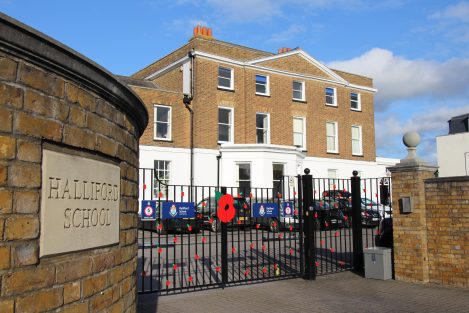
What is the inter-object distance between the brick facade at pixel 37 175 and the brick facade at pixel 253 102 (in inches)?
841

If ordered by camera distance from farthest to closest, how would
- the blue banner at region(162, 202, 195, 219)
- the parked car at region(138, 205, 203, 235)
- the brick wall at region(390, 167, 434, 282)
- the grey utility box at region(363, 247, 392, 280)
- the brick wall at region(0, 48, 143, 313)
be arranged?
the grey utility box at region(363, 247, 392, 280), the brick wall at region(390, 167, 434, 282), the blue banner at region(162, 202, 195, 219), the parked car at region(138, 205, 203, 235), the brick wall at region(0, 48, 143, 313)

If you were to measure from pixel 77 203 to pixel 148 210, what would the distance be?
499 cm

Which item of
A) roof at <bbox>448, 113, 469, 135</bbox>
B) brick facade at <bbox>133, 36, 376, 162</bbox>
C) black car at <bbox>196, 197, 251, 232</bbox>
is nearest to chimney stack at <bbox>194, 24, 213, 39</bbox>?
brick facade at <bbox>133, 36, 376, 162</bbox>

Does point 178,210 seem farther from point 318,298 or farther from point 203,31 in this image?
point 203,31

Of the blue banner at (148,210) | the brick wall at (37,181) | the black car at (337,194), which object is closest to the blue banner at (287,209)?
the black car at (337,194)

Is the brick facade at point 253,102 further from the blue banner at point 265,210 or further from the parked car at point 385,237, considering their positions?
the parked car at point 385,237

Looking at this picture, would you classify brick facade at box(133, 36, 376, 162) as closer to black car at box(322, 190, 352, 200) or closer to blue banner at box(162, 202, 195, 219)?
black car at box(322, 190, 352, 200)

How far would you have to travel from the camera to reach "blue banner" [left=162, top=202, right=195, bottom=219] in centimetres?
788

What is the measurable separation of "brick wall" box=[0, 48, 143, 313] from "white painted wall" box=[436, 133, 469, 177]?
39.3 metres

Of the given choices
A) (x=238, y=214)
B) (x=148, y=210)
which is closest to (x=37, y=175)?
(x=148, y=210)

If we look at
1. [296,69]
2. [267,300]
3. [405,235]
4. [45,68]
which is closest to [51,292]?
[45,68]

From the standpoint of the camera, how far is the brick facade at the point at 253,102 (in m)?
25.3

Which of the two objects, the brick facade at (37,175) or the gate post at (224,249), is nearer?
the brick facade at (37,175)

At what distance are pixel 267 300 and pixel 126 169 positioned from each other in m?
4.88
